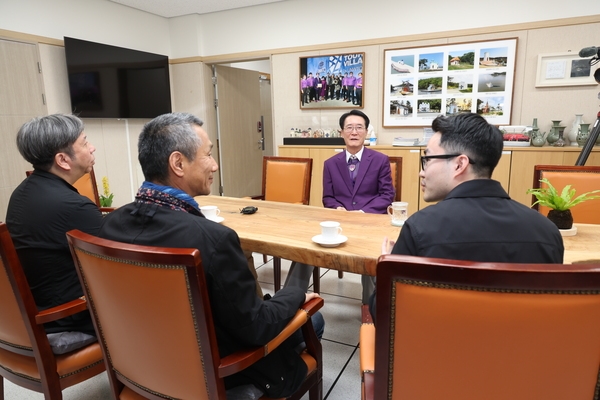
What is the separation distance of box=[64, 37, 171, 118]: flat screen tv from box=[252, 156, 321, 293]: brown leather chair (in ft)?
8.88

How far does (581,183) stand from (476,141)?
4.36 feet

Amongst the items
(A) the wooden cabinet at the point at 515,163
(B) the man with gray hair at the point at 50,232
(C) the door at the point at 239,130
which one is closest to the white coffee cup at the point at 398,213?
(B) the man with gray hair at the point at 50,232

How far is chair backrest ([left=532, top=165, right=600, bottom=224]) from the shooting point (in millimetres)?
2041

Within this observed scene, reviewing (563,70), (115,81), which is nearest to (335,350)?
(563,70)

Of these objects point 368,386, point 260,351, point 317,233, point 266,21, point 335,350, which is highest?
point 266,21

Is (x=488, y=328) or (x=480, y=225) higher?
(x=480, y=225)

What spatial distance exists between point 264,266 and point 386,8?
10.6ft

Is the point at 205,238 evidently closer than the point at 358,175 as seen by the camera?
Yes

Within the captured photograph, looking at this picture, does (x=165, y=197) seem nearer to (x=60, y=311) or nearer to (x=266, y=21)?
(x=60, y=311)

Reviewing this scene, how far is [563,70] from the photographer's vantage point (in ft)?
12.2

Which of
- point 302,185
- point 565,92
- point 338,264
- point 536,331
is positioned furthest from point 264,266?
point 565,92

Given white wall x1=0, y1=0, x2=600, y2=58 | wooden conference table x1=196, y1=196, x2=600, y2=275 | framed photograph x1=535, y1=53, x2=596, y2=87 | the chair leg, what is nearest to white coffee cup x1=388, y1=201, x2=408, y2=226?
wooden conference table x1=196, y1=196, x2=600, y2=275

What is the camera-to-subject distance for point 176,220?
3.30 feet

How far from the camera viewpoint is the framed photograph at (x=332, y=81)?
4566 mm
